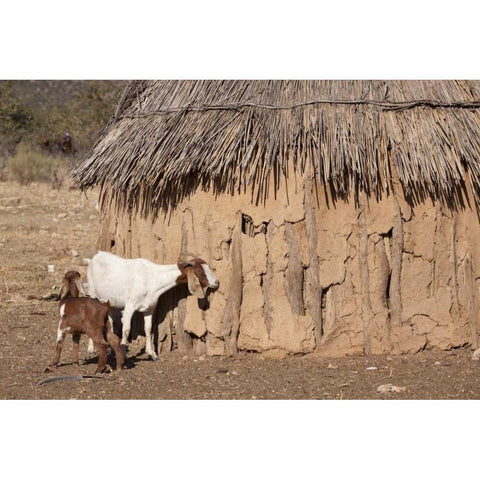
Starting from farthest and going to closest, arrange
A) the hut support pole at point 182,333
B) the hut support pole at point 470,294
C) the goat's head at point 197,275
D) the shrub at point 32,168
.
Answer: the shrub at point 32,168
the hut support pole at point 182,333
the hut support pole at point 470,294
the goat's head at point 197,275

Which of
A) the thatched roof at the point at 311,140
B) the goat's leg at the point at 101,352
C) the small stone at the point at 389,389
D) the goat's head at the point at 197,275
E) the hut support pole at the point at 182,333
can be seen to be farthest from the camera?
the hut support pole at the point at 182,333

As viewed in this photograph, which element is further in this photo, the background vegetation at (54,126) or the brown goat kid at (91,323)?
the background vegetation at (54,126)

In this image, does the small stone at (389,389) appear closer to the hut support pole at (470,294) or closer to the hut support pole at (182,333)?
the hut support pole at (470,294)

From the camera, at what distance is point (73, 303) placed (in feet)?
22.7

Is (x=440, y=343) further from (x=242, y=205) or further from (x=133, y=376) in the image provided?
(x=133, y=376)

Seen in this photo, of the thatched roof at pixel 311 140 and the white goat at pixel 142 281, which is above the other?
the thatched roof at pixel 311 140

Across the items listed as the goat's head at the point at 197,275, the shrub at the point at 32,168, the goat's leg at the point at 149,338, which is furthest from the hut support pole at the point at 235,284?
the shrub at the point at 32,168

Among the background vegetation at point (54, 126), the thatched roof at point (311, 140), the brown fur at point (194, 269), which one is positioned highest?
the background vegetation at point (54, 126)

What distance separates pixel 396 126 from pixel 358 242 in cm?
104

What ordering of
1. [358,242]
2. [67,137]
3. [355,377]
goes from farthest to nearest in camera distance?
1. [67,137]
2. [358,242]
3. [355,377]

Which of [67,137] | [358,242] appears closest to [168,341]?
[358,242]

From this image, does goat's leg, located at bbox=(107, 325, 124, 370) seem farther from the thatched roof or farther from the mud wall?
the thatched roof

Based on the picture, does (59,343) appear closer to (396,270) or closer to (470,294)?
(396,270)

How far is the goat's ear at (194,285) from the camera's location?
7.23 meters
